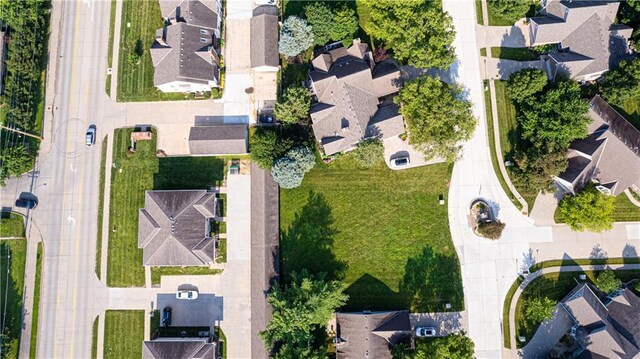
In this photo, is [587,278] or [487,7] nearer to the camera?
[587,278]

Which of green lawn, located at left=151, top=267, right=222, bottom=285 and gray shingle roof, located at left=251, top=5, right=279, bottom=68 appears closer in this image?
green lawn, located at left=151, top=267, right=222, bottom=285

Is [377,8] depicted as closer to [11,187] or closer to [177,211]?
[177,211]

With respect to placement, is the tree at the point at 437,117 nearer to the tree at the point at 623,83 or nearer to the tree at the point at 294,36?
the tree at the point at 294,36

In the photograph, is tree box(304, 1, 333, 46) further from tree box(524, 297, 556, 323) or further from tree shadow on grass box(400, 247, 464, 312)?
tree box(524, 297, 556, 323)

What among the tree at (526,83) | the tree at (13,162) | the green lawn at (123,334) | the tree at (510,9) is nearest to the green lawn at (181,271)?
the green lawn at (123,334)

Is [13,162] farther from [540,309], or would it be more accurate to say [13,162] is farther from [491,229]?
[540,309]

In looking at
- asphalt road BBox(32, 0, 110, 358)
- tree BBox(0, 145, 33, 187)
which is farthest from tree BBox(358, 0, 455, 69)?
tree BBox(0, 145, 33, 187)

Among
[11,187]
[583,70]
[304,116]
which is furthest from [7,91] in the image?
[583,70]
